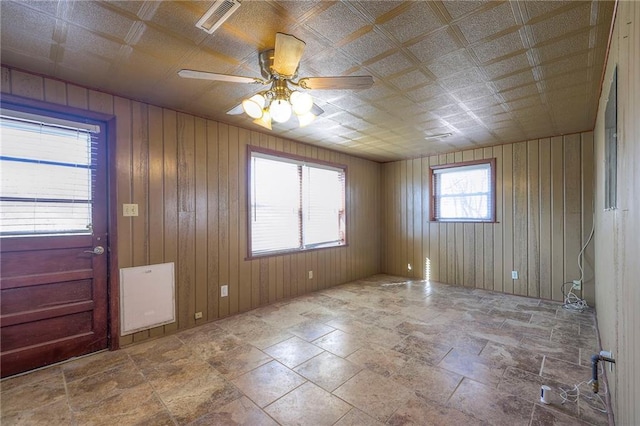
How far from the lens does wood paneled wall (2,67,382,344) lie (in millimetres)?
2766

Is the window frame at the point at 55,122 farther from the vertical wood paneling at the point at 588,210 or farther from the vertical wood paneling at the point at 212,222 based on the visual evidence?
the vertical wood paneling at the point at 588,210

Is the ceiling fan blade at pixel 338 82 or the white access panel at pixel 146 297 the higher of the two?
the ceiling fan blade at pixel 338 82

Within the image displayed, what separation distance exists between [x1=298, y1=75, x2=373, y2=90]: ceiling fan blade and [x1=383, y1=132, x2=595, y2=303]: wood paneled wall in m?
3.75

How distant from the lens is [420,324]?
3260 mm

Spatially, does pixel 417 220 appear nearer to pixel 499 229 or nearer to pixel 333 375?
pixel 499 229

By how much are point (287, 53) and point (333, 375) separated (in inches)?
90.9

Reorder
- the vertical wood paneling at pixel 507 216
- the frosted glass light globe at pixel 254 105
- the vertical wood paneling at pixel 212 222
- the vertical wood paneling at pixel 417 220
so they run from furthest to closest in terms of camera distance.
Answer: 1. the vertical wood paneling at pixel 417 220
2. the vertical wood paneling at pixel 507 216
3. the vertical wood paneling at pixel 212 222
4. the frosted glass light globe at pixel 254 105

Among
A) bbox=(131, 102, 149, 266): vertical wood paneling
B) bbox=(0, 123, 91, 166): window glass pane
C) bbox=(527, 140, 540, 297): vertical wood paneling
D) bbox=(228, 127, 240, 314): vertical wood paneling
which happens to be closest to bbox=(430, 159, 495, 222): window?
bbox=(527, 140, 540, 297): vertical wood paneling

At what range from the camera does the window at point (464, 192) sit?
4.78m

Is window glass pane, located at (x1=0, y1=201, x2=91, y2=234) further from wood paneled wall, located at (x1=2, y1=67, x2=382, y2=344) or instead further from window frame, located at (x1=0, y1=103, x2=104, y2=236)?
wood paneled wall, located at (x1=2, y1=67, x2=382, y2=344)

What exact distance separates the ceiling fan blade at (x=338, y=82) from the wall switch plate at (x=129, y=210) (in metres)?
2.05

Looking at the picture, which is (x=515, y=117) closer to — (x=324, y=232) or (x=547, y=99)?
(x=547, y=99)

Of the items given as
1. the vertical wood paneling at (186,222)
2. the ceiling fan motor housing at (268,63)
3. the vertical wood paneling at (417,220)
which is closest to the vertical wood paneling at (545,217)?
the vertical wood paneling at (417,220)

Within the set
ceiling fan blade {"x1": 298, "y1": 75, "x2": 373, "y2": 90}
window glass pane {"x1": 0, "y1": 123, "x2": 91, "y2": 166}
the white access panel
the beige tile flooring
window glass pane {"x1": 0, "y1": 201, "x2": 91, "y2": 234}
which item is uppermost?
ceiling fan blade {"x1": 298, "y1": 75, "x2": 373, "y2": 90}
